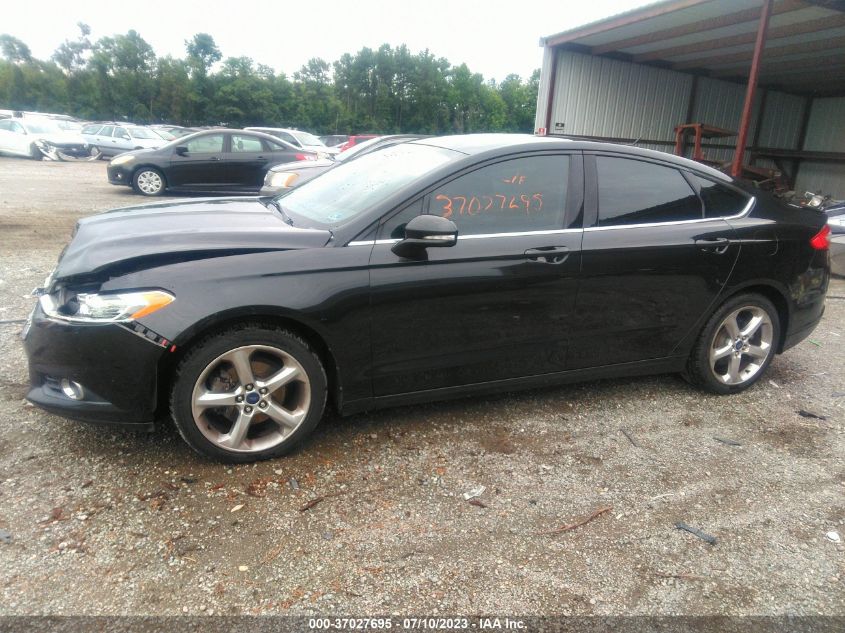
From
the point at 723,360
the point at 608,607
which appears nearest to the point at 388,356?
the point at 608,607

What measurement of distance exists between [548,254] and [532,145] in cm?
64

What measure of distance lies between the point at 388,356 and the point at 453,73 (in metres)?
77.2

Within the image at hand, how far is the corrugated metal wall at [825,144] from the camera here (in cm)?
1886

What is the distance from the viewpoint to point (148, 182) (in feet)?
41.8

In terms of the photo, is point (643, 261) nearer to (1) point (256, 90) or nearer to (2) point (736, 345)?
(2) point (736, 345)

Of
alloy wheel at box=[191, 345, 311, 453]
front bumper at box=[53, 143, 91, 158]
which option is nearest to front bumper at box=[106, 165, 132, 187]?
alloy wheel at box=[191, 345, 311, 453]

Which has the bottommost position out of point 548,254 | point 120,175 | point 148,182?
point 148,182

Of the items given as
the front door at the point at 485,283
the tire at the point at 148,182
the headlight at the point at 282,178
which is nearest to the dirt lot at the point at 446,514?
the front door at the point at 485,283

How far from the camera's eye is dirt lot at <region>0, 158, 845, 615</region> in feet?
7.14

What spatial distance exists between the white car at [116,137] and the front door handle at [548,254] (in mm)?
23521

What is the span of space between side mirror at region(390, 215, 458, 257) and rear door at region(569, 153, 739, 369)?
2.98ft

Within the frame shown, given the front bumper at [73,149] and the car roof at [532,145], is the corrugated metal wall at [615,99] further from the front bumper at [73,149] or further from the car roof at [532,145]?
the front bumper at [73,149]

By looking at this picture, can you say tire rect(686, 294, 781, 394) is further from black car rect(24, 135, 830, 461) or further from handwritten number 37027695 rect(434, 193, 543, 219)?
handwritten number 37027695 rect(434, 193, 543, 219)

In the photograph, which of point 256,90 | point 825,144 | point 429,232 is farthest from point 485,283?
point 256,90
